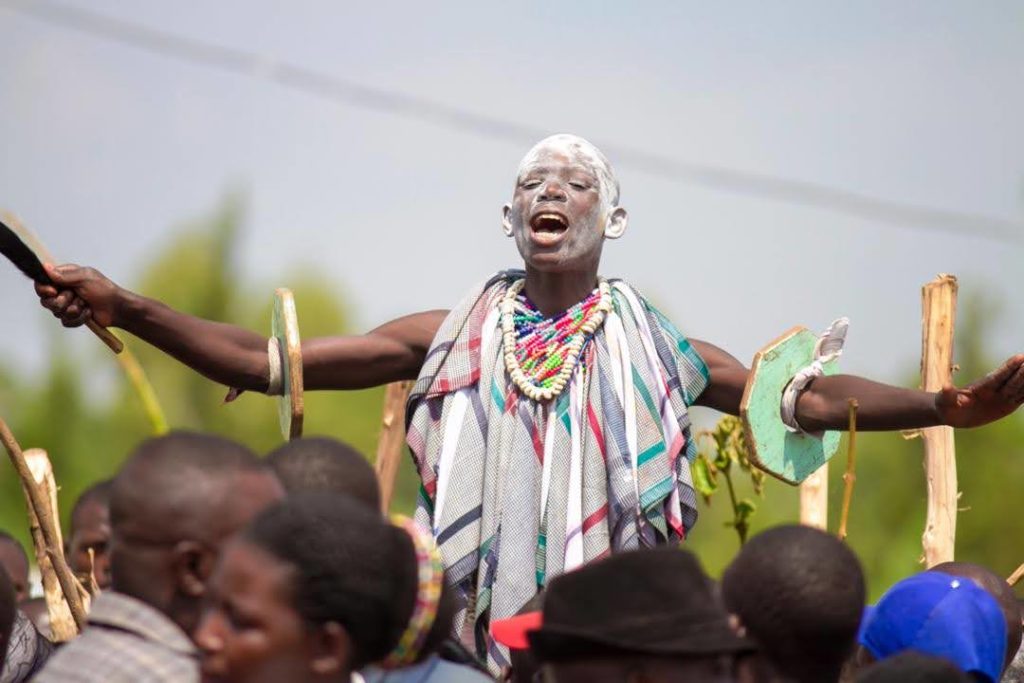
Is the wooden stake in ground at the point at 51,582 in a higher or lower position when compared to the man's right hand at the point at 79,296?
lower

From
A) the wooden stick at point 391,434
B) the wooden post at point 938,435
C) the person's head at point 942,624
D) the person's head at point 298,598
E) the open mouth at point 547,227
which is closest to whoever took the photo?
the person's head at point 298,598

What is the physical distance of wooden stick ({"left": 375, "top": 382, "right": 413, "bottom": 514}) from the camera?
7590 mm

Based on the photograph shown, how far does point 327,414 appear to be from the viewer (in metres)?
25.7

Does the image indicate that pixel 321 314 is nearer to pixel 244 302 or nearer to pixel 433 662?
pixel 244 302

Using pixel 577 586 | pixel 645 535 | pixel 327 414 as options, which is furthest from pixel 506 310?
pixel 327 414

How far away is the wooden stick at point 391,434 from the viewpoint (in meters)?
7.59

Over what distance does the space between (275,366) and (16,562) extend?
Answer: 244cm

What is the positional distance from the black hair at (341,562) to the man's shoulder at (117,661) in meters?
0.34

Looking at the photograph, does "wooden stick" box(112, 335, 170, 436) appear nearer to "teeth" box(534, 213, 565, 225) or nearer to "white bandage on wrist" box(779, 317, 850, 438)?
"teeth" box(534, 213, 565, 225)

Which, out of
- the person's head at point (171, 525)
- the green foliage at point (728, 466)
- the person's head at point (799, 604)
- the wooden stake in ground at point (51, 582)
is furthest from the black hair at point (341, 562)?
the green foliage at point (728, 466)

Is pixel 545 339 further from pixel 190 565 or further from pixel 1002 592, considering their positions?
pixel 190 565

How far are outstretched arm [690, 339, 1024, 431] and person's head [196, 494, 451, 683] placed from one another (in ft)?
8.59

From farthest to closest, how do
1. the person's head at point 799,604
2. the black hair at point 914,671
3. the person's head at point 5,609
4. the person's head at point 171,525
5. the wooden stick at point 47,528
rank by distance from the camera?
the wooden stick at point 47,528, the person's head at point 5,609, the person's head at point 799,604, the black hair at point 914,671, the person's head at point 171,525

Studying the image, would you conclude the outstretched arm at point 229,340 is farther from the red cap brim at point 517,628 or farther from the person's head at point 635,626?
the person's head at point 635,626
